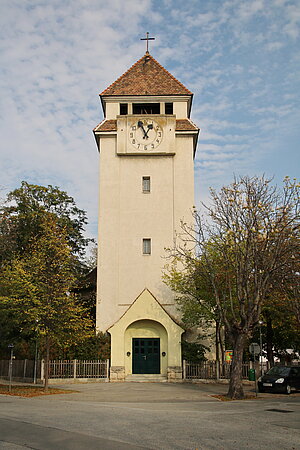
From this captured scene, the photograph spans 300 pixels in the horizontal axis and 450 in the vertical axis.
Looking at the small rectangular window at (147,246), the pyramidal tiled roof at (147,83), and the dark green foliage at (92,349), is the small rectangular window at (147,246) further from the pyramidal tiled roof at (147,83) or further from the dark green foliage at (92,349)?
the pyramidal tiled roof at (147,83)

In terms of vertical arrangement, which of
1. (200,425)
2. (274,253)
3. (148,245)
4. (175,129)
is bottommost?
(200,425)

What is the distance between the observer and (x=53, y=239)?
25516 millimetres

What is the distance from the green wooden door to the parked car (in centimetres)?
979

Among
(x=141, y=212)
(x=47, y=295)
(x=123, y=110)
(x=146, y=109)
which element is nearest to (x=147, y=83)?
(x=146, y=109)

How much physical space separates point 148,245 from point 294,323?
11416 mm

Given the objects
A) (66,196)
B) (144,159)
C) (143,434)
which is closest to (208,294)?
(144,159)

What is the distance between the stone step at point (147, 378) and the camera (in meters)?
31.1

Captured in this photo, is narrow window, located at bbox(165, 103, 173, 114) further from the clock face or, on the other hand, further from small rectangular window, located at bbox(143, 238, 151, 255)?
small rectangular window, located at bbox(143, 238, 151, 255)

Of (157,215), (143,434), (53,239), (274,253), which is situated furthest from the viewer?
(157,215)

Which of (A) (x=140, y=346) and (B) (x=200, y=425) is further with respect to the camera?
(A) (x=140, y=346)

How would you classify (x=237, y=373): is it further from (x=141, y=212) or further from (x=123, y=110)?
(x=123, y=110)

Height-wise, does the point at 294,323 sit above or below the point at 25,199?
below

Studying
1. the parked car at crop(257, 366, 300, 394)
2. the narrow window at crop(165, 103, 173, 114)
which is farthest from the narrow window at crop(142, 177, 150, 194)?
the parked car at crop(257, 366, 300, 394)

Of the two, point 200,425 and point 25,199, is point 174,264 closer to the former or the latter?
point 25,199
